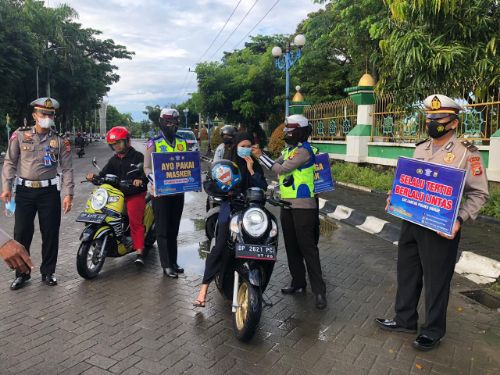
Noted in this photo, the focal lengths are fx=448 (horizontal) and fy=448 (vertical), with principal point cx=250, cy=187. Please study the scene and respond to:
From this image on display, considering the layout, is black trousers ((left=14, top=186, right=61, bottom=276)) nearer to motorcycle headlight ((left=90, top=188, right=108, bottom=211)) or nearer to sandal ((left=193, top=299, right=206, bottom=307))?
motorcycle headlight ((left=90, top=188, right=108, bottom=211))

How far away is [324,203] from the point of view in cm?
968

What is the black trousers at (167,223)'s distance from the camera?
488 centimetres

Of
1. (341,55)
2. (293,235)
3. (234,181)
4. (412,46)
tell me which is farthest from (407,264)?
(341,55)

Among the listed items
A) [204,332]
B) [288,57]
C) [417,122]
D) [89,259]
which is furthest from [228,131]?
[288,57]

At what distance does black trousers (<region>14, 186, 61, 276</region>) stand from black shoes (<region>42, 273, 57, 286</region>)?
0.11 ft

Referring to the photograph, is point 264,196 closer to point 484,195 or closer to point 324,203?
point 484,195

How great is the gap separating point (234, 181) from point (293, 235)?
851mm

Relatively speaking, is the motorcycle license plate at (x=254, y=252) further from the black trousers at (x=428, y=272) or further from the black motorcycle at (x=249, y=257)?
the black trousers at (x=428, y=272)

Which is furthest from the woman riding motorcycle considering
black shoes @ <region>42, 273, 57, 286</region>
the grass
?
the grass

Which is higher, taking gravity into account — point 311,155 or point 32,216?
point 311,155

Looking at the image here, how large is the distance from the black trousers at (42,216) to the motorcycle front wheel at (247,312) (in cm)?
230

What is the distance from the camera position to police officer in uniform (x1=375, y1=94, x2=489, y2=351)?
3.14 m

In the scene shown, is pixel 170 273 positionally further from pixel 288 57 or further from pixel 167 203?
pixel 288 57

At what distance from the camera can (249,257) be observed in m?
3.35
